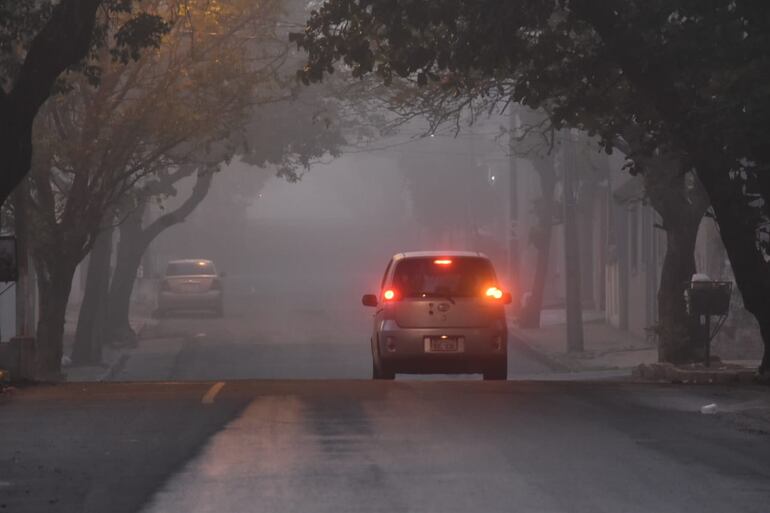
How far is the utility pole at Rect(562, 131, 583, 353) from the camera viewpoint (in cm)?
3797

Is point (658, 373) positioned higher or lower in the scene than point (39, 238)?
lower

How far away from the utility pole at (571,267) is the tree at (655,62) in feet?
51.8

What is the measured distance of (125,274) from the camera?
147 ft

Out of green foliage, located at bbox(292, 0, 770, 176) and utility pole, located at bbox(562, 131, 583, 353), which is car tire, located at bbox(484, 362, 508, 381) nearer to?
green foliage, located at bbox(292, 0, 770, 176)

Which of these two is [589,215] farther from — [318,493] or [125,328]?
[318,493]

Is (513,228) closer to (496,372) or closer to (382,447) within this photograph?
(496,372)

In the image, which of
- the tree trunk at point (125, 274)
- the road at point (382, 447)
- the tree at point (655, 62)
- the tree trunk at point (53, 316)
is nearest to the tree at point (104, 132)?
the tree trunk at point (53, 316)

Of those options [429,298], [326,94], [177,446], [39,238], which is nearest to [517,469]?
[177,446]

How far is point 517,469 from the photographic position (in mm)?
11227

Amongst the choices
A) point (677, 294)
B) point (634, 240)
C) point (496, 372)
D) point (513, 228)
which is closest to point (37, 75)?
point (496, 372)

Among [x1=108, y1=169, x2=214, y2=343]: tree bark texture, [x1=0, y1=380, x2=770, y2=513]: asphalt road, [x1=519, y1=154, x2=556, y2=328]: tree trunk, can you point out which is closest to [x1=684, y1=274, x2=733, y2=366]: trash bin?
[x1=0, y1=380, x2=770, y2=513]: asphalt road

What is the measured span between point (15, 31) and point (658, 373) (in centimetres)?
1158

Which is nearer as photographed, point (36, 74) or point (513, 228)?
point (36, 74)

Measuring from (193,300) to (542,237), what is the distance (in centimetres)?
1263
